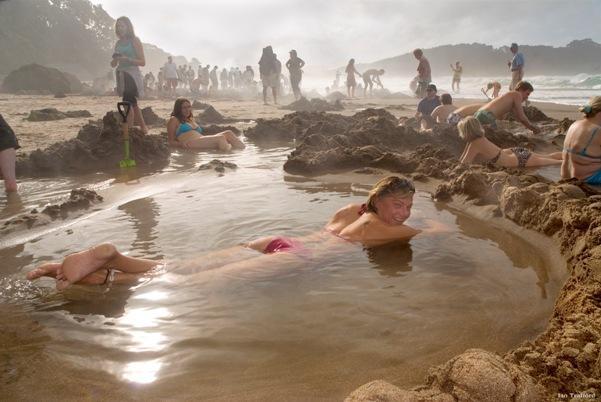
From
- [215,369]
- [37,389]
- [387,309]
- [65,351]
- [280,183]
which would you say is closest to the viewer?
[37,389]

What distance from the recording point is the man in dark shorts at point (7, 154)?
5.50 metres

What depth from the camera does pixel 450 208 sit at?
481 cm

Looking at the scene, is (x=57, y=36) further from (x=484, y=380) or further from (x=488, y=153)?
(x=484, y=380)

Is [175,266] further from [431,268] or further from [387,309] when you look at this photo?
[431,268]

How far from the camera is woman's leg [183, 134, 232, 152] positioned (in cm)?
908

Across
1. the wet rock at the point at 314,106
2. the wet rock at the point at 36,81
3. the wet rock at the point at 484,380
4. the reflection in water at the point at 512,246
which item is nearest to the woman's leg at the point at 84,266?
the wet rock at the point at 484,380

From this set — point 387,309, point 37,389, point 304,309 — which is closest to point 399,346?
point 387,309

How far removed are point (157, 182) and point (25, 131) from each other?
6.24 meters

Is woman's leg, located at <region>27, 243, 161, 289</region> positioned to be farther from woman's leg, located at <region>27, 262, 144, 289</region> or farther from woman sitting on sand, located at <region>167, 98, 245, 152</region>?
woman sitting on sand, located at <region>167, 98, 245, 152</region>

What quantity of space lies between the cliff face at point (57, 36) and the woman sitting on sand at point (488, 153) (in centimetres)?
4054

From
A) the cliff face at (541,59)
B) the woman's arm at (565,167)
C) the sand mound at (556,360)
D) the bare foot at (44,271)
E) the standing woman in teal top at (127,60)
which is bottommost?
the sand mound at (556,360)

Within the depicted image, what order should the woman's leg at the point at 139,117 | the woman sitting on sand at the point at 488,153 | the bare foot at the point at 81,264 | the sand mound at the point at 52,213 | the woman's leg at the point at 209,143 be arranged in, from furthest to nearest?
1. the woman's leg at the point at 209,143
2. the woman's leg at the point at 139,117
3. the woman sitting on sand at the point at 488,153
4. the sand mound at the point at 52,213
5. the bare foot at the point at 81,264

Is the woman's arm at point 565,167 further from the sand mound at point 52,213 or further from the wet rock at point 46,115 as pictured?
the wet rock at point 46,115

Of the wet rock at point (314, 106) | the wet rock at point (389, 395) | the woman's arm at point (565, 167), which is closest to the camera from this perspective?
the wet rock at point (389, 395)
